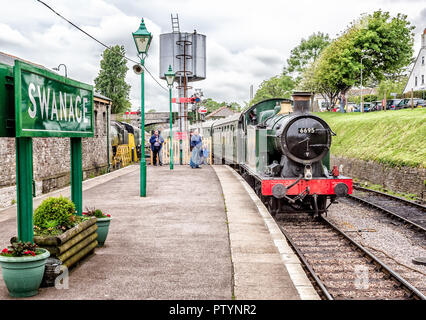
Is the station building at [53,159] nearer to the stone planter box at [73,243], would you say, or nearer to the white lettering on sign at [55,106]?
the white lettering on sign at [55,106]

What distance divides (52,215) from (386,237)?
684 centimetres

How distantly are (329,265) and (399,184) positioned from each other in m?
9.65

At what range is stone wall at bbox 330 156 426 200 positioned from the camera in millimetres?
13654

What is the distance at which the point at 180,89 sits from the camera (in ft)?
113

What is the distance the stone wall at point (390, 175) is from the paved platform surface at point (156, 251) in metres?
7.10

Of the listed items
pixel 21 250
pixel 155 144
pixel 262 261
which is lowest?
pixel 262 261

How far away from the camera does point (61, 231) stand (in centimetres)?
497

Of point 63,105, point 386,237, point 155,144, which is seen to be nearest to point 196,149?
point 155,144

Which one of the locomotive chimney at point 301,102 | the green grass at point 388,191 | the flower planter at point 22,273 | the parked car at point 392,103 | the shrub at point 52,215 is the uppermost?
the parked car at point 392,103

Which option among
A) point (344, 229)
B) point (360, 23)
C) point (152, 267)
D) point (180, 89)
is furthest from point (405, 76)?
point (152, 267)

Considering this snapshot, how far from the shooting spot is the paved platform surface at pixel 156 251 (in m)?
4.48

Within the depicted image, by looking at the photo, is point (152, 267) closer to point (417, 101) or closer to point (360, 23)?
point (417, 101)

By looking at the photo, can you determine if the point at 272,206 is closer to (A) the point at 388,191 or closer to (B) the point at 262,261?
(B) the point at 262,261

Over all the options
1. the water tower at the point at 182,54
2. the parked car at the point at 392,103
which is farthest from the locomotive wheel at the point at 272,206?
the parked car at the point at 392,103
